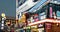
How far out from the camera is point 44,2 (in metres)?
1.47

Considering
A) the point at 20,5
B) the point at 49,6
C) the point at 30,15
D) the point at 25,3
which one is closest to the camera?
the point at 49,6

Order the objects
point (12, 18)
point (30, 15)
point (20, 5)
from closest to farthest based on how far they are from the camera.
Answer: point (30, 15) → point (20, 5) → point (12, 18)

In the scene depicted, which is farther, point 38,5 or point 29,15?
point 29,15

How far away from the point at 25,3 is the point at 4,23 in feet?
1.36

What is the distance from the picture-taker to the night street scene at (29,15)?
1389 millimetres

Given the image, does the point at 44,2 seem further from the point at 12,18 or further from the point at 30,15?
the point at 12,18

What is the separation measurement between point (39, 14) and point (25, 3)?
1.15 feet

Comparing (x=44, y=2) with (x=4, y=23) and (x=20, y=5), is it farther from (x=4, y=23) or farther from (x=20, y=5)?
(x=4, y=23)

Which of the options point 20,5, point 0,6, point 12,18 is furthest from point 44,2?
point 0,6

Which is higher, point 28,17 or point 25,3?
point 25,3

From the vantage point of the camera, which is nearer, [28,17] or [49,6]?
[49,6]

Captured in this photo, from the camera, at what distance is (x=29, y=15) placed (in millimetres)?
1705

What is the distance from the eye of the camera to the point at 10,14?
6.91 ft

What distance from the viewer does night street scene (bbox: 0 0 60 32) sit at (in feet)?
4.56
